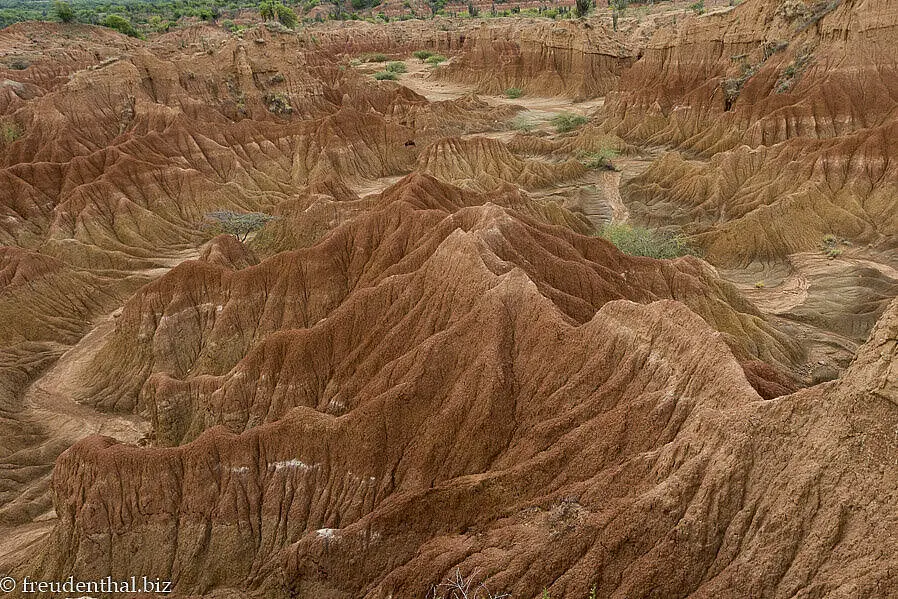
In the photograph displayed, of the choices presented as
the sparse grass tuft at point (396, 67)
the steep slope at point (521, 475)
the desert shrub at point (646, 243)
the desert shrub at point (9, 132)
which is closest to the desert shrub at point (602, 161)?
the desert shrub at point (646, 243)

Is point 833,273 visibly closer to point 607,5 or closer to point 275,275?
point 275,275

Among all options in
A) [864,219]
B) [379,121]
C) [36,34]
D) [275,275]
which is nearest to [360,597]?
[275,275]

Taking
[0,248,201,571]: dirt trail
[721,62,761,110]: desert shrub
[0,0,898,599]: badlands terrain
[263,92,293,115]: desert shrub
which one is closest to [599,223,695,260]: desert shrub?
[0,0,898,599]: badlands terrain

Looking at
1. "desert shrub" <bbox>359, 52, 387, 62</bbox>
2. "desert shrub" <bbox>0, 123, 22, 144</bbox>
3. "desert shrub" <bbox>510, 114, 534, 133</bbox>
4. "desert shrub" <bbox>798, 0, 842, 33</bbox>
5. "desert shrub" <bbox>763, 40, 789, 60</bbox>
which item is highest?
"desert shrub" <bbox>798, 0, 842, 33</bbox>

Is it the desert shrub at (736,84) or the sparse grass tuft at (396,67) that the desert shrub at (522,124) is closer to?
the desert shrub at (736,84)

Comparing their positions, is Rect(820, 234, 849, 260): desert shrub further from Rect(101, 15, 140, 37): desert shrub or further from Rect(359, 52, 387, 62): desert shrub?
Rect(101, 15, 140, 37): desert shrub

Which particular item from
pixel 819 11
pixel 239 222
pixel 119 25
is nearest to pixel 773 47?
pixel 819 11
